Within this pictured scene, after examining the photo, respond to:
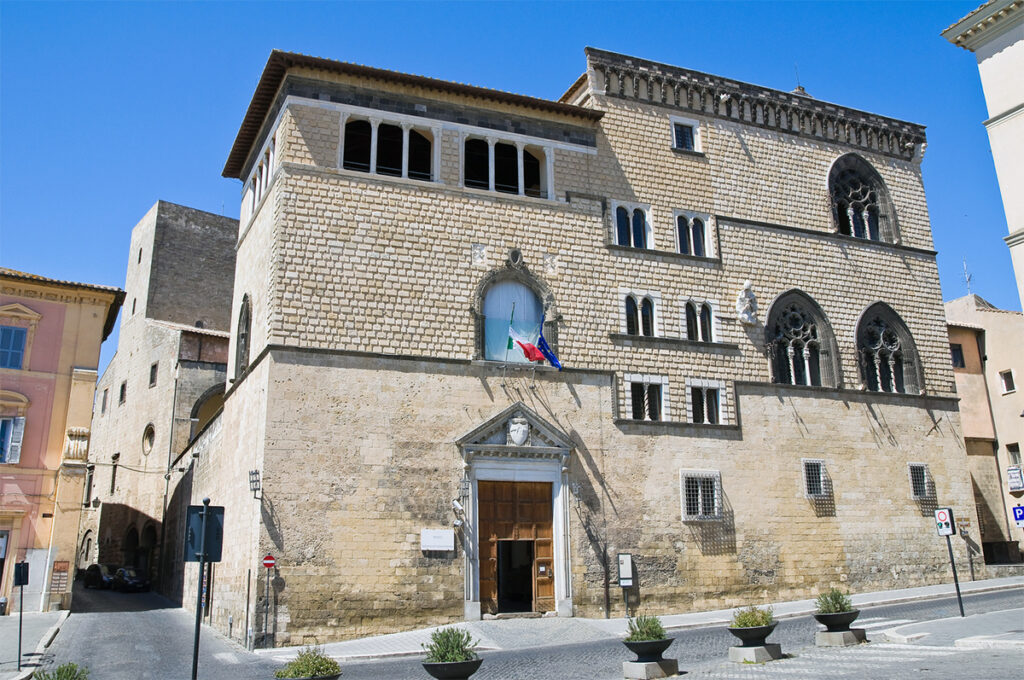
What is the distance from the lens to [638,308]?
939 inches

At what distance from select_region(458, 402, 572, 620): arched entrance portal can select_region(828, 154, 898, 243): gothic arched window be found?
13.7m

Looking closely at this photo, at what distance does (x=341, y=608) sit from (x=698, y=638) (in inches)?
301

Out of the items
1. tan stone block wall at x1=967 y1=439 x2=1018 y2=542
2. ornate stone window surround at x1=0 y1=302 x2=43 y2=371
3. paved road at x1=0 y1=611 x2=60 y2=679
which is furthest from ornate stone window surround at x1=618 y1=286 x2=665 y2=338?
ornate stone window surround at x1=0 y1=302 x2=43 y2=371

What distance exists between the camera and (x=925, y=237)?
29234mm

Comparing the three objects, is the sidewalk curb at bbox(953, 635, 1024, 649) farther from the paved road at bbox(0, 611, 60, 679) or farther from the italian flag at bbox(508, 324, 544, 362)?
the paved road at bbox(0, 611, 60, 679)

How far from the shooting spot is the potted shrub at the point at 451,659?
10781 mm

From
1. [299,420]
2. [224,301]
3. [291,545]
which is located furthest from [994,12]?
[224,301]

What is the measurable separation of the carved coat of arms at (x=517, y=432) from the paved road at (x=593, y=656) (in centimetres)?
535

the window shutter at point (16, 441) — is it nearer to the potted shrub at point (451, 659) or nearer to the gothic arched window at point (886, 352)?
the potted shrub at point (451, 659)

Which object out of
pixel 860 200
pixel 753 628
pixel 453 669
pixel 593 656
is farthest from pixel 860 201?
pixel 453 669

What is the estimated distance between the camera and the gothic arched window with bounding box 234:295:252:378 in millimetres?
23359

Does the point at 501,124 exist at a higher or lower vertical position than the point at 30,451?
higher

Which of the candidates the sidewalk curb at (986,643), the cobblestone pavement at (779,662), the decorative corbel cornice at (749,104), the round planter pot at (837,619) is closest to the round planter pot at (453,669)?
the cobblestone pavement at (779,662)

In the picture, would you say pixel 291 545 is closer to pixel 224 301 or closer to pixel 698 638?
pixel 698 638
